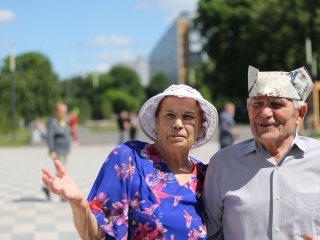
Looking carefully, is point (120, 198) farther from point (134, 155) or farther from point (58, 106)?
point (58, 106)

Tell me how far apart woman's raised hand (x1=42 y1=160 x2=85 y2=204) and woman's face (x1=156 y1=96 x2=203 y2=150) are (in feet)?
1.89

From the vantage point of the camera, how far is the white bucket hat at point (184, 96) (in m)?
2.81

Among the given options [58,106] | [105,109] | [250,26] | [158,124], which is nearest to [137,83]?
[105,109]

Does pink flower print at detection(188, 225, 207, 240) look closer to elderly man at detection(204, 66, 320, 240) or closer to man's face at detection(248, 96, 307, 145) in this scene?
elderly man at detection(204, 66, 320, 240)

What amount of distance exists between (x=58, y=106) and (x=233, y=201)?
27.5 feet

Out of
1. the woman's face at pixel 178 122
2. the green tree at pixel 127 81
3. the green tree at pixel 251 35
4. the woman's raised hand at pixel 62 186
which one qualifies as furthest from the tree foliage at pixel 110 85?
the woman's raised hand at pixel 62 186

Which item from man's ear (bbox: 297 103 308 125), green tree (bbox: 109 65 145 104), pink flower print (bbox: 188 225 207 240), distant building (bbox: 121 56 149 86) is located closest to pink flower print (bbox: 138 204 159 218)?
pink flower print (bbox: 188 225 207 240)

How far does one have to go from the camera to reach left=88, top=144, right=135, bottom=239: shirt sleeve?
257cm

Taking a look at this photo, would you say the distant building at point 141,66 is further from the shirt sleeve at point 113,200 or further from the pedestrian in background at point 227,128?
the shirt sleeve at point 113,200

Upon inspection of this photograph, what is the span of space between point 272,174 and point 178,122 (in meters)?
0.56

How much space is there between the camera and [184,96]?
2773 mm

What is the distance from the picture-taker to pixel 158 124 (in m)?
2.88

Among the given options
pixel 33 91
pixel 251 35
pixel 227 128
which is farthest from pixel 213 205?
pixel 33 91

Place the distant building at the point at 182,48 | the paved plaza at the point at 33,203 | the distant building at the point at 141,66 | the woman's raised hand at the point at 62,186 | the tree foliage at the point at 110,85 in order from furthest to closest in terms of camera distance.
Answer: the distant building at the point at 141,66, the distant building at the point at 182,48, the tree foliage at the point at 110,85, the paved plaza at the point at 33,203, the woman's raised hand at the point at 62,186
